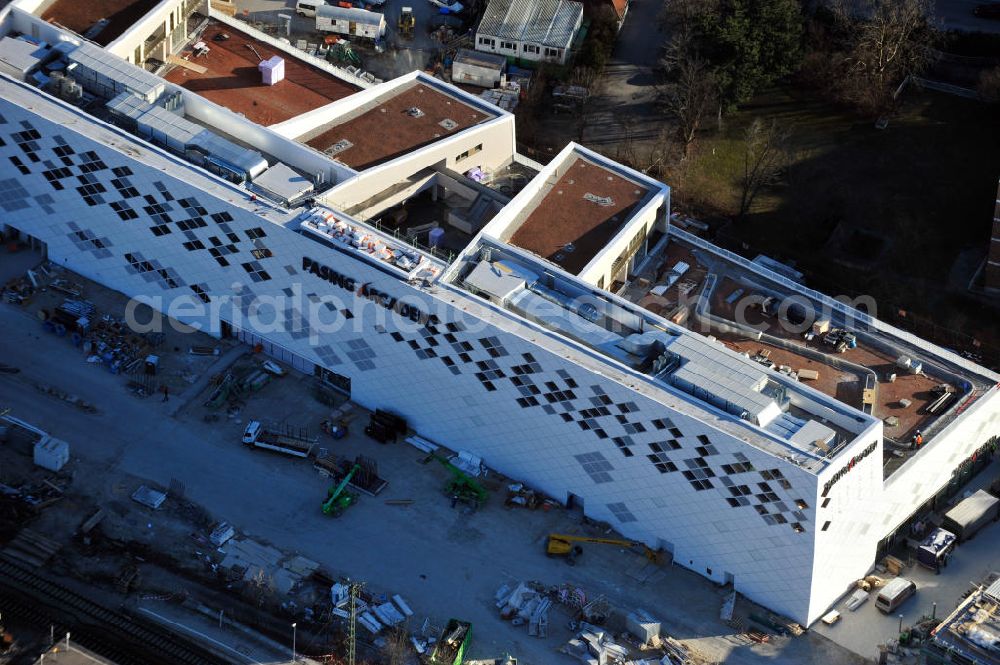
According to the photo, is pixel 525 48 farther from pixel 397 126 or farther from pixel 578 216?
pixel 578 216

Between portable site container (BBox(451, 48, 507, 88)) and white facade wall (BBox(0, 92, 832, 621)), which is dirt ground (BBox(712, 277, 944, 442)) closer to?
white facade wall (BBox(0, 92, 832, 621))

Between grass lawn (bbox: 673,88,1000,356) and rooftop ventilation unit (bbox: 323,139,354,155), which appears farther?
grass lawn (bbox: 673,88,1000,356)

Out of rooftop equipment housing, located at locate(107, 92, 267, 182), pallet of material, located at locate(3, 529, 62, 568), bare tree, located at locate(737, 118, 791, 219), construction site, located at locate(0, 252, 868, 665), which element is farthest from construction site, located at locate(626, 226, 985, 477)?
pallet of material, located at locate(3, 529, 62, 568)

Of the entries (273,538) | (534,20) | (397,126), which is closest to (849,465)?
(273,538)

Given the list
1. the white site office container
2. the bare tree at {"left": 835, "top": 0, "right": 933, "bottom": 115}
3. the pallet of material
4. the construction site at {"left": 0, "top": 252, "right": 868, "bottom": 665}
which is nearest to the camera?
the construction site at {"left": 0, "top": 252, "right": 868, "bottom": 665}

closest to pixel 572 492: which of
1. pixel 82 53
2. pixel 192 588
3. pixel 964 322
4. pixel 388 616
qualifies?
pixel 388 616
